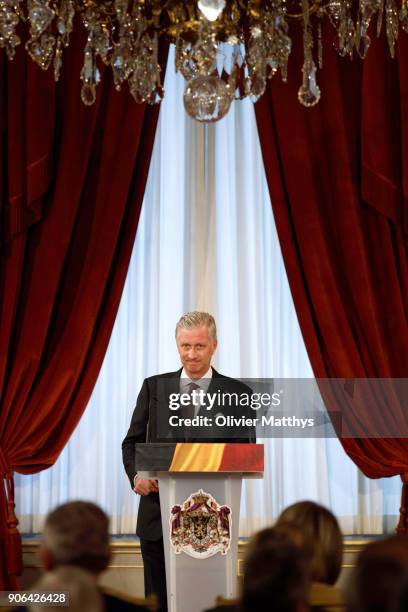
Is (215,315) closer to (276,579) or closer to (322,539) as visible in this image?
(322,539)

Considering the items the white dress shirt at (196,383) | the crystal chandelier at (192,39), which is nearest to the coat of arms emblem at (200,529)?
the white dress shirt at (196,383)

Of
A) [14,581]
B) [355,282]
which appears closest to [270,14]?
[355,282]

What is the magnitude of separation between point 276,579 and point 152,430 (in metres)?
1.95

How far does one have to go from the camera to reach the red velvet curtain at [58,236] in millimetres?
4629

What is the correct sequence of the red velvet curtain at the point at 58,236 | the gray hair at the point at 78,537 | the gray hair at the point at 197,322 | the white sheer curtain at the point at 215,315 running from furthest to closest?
the white sheer curtain at the point at 215,315 < the red velvet curtain at the point at 58,236 < the gray hair at the point at 197,322 < the gray hair at the point at 78,537

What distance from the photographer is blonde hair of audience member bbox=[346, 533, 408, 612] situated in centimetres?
144

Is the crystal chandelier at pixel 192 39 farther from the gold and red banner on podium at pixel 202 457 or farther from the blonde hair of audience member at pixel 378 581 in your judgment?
the blonde hair of audience member at pixel 378 581

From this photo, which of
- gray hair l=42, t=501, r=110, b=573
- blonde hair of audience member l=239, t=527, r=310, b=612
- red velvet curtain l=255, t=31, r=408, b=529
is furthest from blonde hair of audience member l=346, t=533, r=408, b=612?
red velvet curtain l=255, t=31, r=408, b=529

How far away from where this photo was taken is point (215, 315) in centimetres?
489

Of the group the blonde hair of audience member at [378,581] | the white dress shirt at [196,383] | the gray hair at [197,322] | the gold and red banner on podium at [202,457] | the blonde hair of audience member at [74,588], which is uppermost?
the gray hair at [197,322]

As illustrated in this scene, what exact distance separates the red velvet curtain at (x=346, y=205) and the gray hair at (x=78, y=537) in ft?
9.31

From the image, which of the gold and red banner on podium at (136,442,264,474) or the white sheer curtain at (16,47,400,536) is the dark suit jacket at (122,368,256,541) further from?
the white sheer curtain at (16,47,400,536)

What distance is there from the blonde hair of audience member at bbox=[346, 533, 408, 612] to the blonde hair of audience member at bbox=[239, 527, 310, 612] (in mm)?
109

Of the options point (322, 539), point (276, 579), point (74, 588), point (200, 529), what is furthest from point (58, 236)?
point (276, 579)
